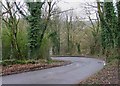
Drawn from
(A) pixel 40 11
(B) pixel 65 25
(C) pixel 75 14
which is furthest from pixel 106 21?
(B) pixel 65 25

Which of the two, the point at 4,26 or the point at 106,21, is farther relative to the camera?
the point at 4,26

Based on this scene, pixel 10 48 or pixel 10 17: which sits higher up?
pixel 10 17

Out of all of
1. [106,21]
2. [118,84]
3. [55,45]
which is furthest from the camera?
[55,45]

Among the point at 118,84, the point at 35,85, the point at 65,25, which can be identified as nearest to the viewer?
the point at 118,84

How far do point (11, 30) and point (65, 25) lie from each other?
16.7 m

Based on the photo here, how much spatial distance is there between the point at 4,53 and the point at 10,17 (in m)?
2.16

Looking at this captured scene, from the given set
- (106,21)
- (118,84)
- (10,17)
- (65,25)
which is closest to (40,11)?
(10,17)

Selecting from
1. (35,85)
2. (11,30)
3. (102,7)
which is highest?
(102,7)

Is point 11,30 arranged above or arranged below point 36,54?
above

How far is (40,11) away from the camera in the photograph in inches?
620

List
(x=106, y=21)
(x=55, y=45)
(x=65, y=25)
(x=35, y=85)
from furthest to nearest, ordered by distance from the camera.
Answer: (x=65, y=25)
(x=55, y=45)
(x=106, y=21)
(x=35, y=85)

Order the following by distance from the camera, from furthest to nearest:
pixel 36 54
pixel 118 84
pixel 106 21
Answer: pixel 36 54 < pixel 106 21 < pixel 118 84

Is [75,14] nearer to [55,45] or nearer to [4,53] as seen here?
[55,45]

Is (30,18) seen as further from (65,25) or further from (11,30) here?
(65,25)
